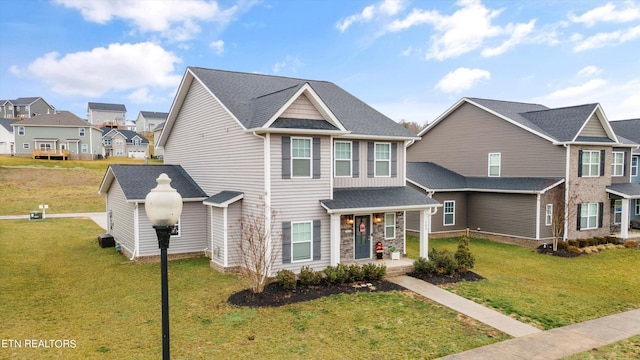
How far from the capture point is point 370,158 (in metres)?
16.9

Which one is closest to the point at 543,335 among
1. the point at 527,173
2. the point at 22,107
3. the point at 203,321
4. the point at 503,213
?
the point at 203,321

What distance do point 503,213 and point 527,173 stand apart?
286 cm

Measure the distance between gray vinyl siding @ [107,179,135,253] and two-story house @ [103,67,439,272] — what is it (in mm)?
3315

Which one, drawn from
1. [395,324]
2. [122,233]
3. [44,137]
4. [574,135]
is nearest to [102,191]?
[122,233]

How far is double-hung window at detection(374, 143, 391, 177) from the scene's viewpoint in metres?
17.1

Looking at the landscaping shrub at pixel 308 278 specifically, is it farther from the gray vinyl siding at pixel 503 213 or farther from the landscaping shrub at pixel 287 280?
the gray vinyl siding at pixel 503 213

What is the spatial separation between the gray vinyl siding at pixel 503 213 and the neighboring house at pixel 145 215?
16.9 metres

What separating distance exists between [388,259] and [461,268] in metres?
3.12

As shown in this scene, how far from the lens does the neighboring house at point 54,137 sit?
49500 mm

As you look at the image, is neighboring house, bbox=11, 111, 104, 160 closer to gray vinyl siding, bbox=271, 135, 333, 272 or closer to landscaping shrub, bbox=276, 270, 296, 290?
gray vinyl siding, bbox=271, 135, 333, 272

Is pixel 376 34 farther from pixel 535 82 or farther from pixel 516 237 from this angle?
pixel 516 237

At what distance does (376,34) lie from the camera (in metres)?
26.4

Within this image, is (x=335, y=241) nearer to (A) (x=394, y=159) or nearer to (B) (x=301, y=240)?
(B) (x=301, y=240)

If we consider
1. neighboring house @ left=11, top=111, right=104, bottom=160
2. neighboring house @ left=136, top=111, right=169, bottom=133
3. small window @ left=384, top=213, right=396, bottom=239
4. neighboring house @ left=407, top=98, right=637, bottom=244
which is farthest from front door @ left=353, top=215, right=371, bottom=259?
neighboring house @ left=136, top=111, right=169, bottom=133
